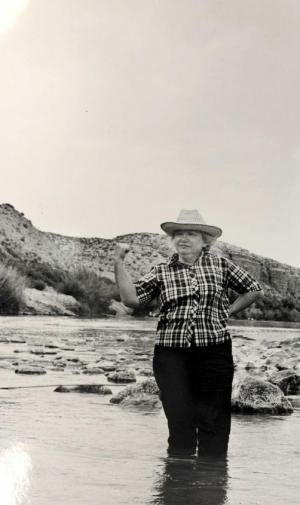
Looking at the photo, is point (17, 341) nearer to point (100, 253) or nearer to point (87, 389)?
point (87, 389)

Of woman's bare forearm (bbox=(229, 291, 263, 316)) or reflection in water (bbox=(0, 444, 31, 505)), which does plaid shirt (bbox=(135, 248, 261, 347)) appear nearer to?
woman's bare forearm (bbox=(229, 291, 263, 316))

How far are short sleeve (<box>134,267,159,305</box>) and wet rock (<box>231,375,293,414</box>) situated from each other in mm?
2039

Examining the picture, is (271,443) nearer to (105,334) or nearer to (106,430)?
(106,430)

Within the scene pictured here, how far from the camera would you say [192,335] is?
3.90 metres

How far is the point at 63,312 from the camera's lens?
2475 centimetres

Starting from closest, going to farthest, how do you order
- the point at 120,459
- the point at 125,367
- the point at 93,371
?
the point at 120,459 → the point at 93,371 → the point at 125,367

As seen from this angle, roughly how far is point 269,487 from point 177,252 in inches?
45.9

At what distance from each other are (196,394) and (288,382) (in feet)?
11.7

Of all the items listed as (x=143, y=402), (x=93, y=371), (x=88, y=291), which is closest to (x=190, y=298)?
(x=143, y=402)

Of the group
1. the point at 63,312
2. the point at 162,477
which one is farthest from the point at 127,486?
the point at 63,312

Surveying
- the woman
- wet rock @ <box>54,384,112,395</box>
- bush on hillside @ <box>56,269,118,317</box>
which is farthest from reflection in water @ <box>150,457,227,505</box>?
bush on hillside @ <box>56,269,118,317</box>

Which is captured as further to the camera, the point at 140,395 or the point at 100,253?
the point at 100,253

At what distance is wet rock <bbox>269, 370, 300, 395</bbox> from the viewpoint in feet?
24.0

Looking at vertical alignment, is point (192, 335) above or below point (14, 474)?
above
